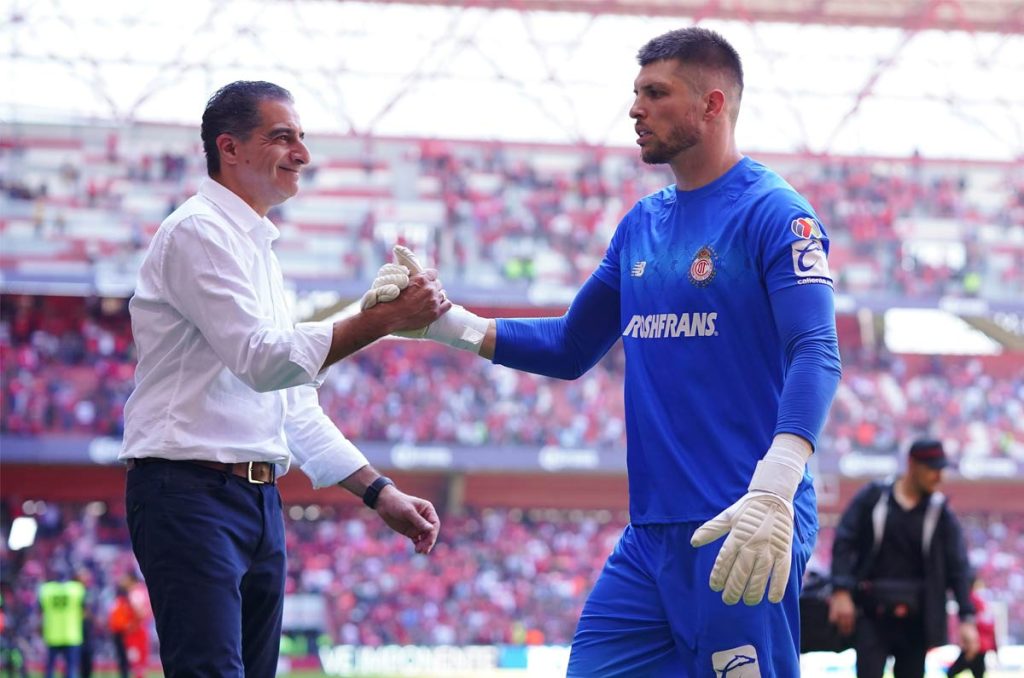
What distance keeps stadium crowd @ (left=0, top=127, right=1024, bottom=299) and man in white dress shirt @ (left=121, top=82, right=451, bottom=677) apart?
26.8 meters

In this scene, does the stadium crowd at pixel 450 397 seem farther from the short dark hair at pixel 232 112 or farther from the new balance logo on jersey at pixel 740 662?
the new balance logo on jersey at pixel 740 662

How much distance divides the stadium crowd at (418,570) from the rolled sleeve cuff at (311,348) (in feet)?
66.7

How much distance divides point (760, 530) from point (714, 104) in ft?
4.73

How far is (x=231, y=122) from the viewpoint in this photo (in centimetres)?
441

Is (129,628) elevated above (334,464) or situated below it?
below

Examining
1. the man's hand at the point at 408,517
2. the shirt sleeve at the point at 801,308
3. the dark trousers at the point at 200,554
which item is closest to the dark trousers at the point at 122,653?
the man's hand at the point at 408,517

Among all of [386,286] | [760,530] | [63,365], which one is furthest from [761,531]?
[63,365]

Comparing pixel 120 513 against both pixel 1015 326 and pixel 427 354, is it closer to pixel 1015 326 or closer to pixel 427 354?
pixel 427 354

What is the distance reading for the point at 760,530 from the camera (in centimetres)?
344

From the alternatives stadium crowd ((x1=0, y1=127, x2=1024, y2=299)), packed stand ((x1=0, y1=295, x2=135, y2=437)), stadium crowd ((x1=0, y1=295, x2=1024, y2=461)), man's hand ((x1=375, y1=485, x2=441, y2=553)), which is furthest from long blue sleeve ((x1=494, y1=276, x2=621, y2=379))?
stadium crowd ((x1=0, y1=127, x2=1024, y2=299))

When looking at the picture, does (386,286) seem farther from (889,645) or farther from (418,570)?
(418,570)

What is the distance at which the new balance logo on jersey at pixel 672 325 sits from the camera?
3900mm

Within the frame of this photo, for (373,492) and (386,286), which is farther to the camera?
(373,492)

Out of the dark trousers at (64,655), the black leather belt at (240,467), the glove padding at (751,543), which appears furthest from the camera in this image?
the dark trousers at (64,655)
